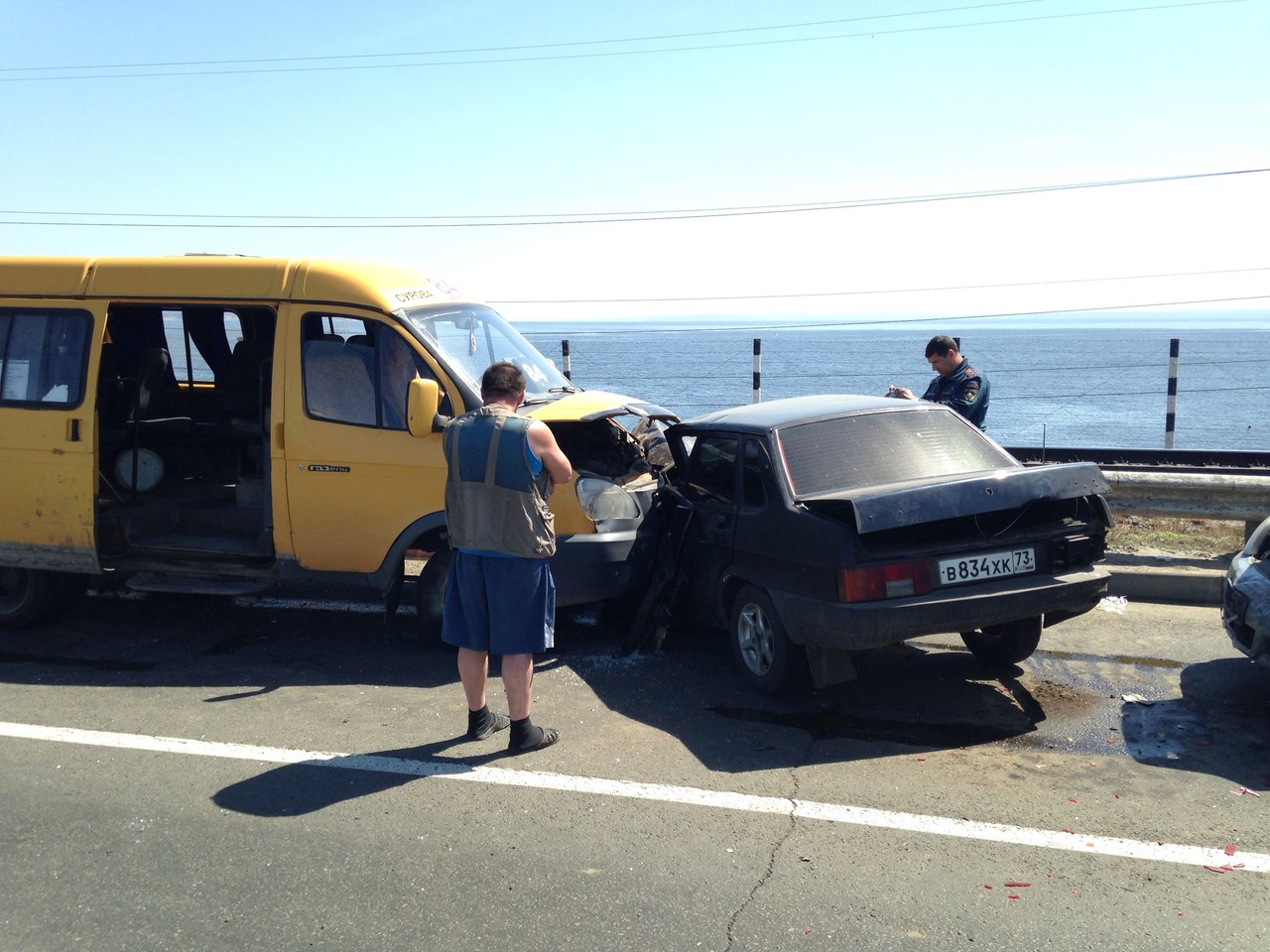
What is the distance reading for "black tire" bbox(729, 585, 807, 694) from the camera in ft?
19.4

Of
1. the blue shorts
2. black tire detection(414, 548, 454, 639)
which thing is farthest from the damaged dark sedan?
black tire detection(414, 548, 454, 639)

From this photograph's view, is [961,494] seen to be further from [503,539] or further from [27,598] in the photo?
[27,598]

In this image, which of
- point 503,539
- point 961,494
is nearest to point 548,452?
point 503,539

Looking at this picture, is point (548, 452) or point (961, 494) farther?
point (961, 494)

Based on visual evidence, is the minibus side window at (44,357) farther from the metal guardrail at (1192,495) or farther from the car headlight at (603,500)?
the metal guardrail at (1192,495)

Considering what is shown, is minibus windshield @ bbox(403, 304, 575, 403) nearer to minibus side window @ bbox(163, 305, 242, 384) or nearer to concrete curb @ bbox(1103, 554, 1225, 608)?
minibus side window @ bbox(163, 305, 242, 384)

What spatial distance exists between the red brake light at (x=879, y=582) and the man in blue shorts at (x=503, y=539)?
142 cm

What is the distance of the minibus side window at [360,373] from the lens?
7.06 metres

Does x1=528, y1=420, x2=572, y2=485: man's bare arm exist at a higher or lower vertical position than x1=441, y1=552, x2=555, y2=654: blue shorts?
higher

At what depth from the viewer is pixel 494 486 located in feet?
17.1

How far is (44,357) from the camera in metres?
7.52

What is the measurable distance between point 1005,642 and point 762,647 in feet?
4.72

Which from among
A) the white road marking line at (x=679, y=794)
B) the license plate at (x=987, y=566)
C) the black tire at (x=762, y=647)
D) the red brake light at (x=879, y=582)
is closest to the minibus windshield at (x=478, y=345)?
the black tire at (x=762, y=647)

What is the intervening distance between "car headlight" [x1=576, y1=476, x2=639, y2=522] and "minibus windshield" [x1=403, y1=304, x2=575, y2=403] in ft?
2.80
